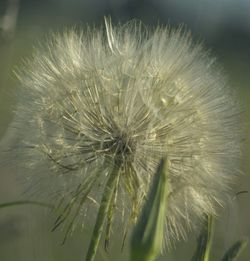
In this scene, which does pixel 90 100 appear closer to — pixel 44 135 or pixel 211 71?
pixel 44 135

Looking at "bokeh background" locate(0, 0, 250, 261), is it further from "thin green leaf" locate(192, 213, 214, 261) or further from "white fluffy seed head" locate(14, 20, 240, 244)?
"thin green leaf" locate(192, 213, 214, 261)

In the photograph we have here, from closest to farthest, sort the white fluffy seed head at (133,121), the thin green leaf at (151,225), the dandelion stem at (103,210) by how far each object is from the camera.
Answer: the thin green leaf at (151,225), the dandelion stem at (103,210), the white fluffy seed head at (133,121)

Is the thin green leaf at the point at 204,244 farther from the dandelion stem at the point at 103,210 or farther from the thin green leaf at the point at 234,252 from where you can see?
the dandelion stem at the point at 103,210

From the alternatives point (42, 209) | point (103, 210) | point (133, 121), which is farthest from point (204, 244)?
point (42, 209)

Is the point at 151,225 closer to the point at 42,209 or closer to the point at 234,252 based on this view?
the point at 234,252

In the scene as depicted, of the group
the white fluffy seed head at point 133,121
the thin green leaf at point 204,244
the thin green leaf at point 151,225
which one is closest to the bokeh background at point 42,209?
the white fluffy seed head at point 133,121

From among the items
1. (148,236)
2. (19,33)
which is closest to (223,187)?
(148,236)
